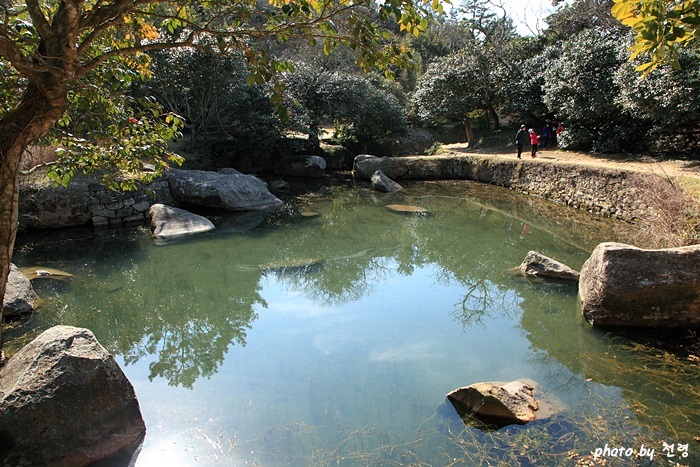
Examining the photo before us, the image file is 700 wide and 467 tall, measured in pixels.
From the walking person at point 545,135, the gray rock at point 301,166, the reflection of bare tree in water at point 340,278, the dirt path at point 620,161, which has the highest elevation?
the walking person at point 545,135

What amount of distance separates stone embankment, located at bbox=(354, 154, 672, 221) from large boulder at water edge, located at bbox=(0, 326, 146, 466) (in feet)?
32.3

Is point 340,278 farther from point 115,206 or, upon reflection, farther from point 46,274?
point 115,206

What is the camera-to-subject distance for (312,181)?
1911 centimetres

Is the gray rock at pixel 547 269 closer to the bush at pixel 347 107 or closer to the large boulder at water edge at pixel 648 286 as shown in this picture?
the large boulder at water edge at pixel 648 286

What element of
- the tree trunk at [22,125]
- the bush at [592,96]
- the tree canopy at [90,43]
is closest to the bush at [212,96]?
the bush at [592,96]

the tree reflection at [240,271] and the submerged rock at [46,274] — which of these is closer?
the tree reflection at [240,271]

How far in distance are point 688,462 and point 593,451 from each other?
72 centimetres

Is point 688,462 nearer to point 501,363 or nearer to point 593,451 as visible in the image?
point 593,451

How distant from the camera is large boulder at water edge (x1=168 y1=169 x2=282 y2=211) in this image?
13.4m

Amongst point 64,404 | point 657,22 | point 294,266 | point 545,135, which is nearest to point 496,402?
point 657,22

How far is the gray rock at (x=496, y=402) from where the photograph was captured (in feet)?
14.6

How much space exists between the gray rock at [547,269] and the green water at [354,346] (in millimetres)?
257

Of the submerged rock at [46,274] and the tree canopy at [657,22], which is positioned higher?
the tree canopy at [657,22]

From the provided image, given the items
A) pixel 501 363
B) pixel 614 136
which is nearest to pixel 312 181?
pixel 614 136
